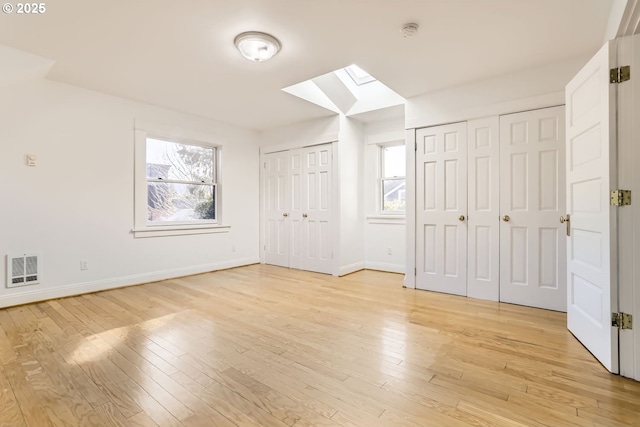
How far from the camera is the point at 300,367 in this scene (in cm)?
188

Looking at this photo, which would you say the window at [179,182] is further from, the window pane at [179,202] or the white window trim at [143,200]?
the white window trim at [143,200]

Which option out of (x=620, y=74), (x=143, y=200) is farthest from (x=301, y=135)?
(x=620, y=74)

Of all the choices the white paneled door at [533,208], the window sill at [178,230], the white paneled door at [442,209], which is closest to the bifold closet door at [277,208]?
the window sill at [178,230]

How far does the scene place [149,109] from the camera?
4.09 metres

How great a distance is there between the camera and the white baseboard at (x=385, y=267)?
4.64 metres

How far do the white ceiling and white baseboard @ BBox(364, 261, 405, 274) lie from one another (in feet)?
8.81

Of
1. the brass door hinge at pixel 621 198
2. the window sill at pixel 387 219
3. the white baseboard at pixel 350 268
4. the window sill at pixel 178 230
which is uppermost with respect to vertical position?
the brass door hinge at pixel 621 198

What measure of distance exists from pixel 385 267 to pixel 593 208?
3.05m

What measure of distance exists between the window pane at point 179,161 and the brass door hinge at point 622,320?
5.01m

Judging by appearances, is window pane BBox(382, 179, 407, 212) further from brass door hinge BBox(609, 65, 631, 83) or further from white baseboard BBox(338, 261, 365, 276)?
brass door hinge BBox(609, 65, 631, 83)

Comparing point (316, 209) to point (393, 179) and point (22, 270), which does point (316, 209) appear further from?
point (22, 270)

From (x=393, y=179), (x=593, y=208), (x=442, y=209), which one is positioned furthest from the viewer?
(x=393, y=179)

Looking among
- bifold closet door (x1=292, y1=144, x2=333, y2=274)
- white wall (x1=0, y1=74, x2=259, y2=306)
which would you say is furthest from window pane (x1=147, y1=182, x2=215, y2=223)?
bifold closet door (x1=292, y1=144, x2=333, y2=274)

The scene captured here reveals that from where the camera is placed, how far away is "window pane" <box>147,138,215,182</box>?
426 centimetres
